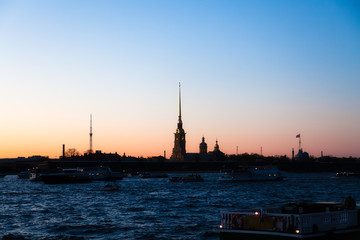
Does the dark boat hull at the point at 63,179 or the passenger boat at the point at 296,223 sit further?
the dark boat hull at the point at 63,179

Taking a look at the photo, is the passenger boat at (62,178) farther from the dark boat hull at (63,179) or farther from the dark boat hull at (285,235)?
the dark boat hull at (285,235)

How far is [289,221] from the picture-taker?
767 inches

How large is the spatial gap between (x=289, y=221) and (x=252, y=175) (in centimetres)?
12303

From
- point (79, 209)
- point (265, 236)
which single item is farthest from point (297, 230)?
point (79, 209)

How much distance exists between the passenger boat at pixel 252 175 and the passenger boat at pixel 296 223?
11722 cm

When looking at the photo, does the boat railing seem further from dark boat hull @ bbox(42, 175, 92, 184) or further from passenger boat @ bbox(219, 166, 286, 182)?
dark boat hull @ bbox(42, 175, 92, 184)

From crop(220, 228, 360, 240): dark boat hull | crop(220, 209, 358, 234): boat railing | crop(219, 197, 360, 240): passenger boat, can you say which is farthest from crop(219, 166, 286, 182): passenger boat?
crop(220, 228, 360, 240): dark boat hull

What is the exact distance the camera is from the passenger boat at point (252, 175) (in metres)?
139

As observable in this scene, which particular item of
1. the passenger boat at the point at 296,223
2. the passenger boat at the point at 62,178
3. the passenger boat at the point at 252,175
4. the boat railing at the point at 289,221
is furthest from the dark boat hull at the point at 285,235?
the passenger boat at the point at 62,178

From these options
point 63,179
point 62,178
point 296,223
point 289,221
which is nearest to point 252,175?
point 63,179

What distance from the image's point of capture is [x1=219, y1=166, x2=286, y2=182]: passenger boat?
139 metres

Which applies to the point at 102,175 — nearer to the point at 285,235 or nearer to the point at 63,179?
the point at 63,179

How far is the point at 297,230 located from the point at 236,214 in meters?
2.79

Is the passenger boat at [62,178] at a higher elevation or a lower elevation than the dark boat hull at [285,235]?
lower
